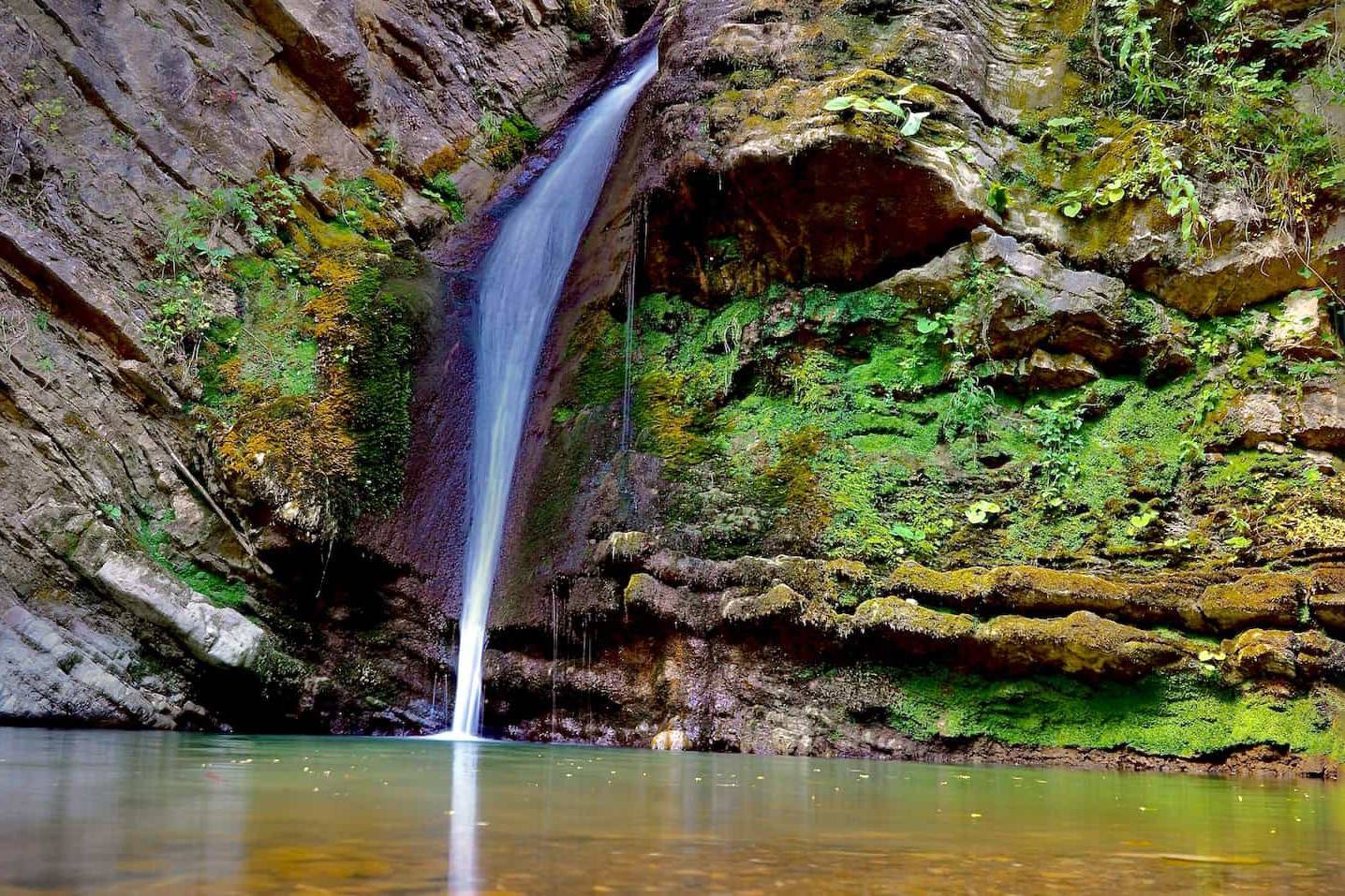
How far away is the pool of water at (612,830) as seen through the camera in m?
1.87

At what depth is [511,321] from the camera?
37.4 feet

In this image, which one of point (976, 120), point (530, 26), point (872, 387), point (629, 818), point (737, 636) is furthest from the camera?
point (530, 26)

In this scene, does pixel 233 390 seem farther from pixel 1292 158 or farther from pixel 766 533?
pixel 1292 158

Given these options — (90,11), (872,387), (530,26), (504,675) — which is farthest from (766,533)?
(530,26)

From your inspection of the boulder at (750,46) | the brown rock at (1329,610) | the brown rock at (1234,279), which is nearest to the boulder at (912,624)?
the brown rock at (1329,610)

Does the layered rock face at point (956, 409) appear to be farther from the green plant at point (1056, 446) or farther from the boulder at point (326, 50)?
the boulder at point (326, 50)

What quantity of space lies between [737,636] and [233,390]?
18.9 feet

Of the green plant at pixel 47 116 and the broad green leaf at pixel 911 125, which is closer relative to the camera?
the broad green leaf at pixel 911 125

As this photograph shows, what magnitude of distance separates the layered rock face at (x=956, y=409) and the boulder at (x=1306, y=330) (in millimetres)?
27

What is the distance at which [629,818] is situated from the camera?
288 cm

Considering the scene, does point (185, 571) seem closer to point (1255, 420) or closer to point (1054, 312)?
point (1054, 312)

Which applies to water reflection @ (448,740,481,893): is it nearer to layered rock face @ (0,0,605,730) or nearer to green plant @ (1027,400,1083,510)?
layered rock face @ (0,0,605,730)

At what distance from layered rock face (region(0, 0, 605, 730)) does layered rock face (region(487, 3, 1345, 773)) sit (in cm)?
181

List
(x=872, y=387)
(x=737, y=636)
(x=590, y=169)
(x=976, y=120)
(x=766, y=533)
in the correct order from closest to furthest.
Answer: (x=737, y=636)
(x=766, y=533)
(x=872, y=387)
(x=976, y=120)
(x=590, y=169)
